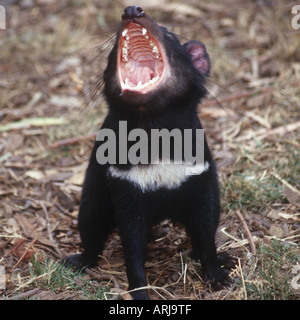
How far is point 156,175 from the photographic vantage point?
2586 mm

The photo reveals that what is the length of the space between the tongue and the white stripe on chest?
46cm

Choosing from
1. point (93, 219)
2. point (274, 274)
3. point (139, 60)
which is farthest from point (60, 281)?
point (139, 60)

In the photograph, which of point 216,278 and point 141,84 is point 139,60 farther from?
point 216,278

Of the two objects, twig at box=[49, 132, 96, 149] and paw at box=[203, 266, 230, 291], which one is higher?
twig at box=[49, 132, 96, 149]

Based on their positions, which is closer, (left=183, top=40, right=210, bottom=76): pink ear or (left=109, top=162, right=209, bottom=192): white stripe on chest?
(left=109, top=162, right=209, bottom=192): white stripe on chest

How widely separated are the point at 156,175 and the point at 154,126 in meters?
0.25

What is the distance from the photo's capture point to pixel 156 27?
2.51 m

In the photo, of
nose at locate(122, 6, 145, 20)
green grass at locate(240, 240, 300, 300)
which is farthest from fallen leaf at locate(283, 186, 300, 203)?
nose at locate(122, 6, 145, 20)

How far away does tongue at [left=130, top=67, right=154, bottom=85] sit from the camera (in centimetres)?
267

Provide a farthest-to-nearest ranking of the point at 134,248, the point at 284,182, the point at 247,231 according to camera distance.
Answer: the point at 284,182
the point at 247,231
the point at 134,248

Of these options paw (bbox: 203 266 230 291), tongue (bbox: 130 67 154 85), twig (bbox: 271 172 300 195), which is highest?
tongue (bbox: 130 67 154 85)

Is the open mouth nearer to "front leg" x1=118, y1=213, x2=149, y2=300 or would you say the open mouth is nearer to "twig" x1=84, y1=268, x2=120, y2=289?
"front leg" x1=118, y1=213, x2=149, y2=300

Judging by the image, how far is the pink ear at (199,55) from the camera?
2.78 meters
